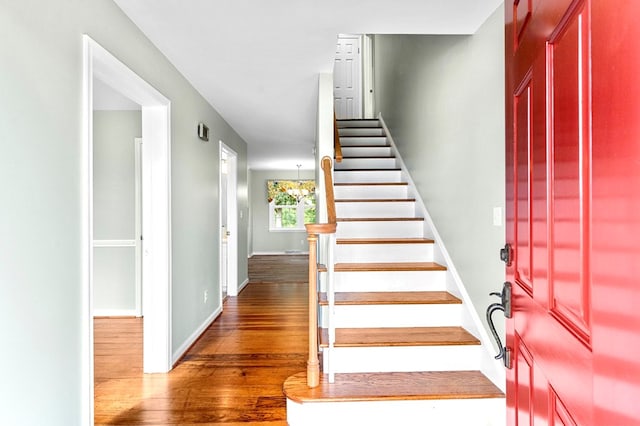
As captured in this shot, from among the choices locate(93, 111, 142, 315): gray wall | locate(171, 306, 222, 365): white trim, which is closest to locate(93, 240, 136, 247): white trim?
locate(93, 111, 142, 315): gray wall

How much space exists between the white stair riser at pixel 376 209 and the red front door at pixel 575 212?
2.61 metres

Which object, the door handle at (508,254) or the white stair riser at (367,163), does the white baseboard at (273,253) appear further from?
the door handle at (508,254)

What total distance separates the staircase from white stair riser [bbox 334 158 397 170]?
442 millimetres

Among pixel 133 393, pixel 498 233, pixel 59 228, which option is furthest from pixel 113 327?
pixel 498 233

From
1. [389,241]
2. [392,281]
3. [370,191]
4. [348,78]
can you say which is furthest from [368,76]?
[392,281]

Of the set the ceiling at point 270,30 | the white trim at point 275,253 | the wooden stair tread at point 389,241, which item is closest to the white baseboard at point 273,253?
the white trim at point 275,253

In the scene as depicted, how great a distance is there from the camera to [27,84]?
4.59 ft

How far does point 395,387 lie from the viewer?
210cm

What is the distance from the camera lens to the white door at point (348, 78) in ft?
20.8

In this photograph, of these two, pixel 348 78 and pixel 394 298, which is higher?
pixel 348 78

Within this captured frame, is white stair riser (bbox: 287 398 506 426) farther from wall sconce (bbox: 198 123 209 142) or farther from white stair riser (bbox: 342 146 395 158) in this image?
white stair riser (bbox: 342 146 395 158)

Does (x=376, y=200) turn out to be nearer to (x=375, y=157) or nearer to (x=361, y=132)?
A: (x=375, y=157)

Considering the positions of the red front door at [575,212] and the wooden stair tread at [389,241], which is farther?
the wooden stair tread at [389,241]

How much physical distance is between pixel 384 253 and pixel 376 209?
23.4 inches
